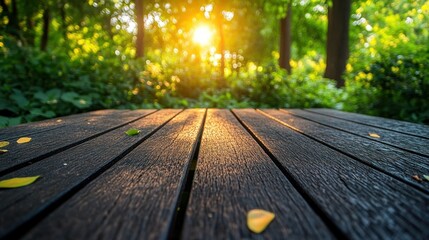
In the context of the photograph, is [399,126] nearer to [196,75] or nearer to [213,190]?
[213,190]

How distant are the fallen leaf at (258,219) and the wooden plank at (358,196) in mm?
131

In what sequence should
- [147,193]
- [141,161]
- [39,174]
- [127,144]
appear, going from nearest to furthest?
[147,193], [39,174], [141,161], [127,144]

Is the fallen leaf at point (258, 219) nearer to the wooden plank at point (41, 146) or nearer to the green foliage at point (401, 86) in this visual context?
the wooden plank at point (41, 146)

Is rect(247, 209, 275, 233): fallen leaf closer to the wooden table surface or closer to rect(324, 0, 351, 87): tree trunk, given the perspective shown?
the wooden table surface

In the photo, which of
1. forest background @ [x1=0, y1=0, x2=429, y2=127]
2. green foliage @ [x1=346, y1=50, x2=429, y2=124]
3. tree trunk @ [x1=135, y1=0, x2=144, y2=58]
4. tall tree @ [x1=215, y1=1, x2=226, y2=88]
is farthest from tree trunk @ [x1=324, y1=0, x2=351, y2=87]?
tree trunk @ [x1=135, y1=0, x2=144, y2=58]

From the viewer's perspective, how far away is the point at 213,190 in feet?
2.23

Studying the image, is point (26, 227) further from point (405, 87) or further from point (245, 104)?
point (245, 104)

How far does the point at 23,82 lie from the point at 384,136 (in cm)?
392

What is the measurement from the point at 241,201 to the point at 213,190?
0.09 metres

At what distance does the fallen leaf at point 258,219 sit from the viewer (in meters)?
0.51

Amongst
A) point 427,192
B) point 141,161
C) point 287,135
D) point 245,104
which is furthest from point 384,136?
point 245,104

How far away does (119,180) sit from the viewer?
2.42 ft

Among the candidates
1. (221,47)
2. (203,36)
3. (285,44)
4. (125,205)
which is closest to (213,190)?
(125,205)

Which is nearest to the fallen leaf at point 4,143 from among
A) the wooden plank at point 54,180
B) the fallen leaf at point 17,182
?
the wooden plank at point 54,180
